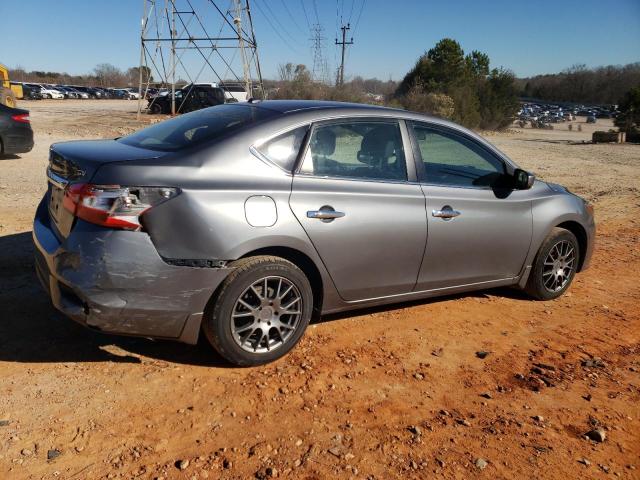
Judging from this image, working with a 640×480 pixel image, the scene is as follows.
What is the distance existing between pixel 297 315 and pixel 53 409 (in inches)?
59.8

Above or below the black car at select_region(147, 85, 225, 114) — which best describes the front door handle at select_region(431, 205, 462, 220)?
below

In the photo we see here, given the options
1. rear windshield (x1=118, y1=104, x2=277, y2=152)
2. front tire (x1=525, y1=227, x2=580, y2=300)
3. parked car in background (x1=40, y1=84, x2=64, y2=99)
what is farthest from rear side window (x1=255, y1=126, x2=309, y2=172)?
parked car in background (x1=40, y1=84, x2=64, y2=99)

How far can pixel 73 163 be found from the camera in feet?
11.2

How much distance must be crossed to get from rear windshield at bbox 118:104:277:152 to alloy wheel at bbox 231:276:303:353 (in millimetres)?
1026

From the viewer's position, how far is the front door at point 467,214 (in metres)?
4.29

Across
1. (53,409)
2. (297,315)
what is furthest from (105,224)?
(297,315)

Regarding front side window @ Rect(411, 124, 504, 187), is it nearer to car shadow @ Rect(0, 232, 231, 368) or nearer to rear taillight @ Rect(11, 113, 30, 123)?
car shadow @ Rect(0, 232, 231, 368)

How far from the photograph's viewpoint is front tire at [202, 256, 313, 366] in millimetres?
3396

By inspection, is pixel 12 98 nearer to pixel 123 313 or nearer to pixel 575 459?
pixel 123 313

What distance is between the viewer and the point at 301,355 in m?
3.86

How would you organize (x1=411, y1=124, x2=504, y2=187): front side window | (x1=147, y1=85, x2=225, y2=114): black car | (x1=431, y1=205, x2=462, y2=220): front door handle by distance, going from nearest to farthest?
(x1=431, y1=205, x2=462, y2=220): front door handle → (x1=411, y1=124, x2=504, y2=187): front side window → (x1=147, y1=85, x2=225, y2=114): black car

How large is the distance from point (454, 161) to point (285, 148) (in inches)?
65.5

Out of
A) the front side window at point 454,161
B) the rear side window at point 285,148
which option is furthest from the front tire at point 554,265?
the rear side window at point 285,148

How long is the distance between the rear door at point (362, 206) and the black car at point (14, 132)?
10.6 meters
